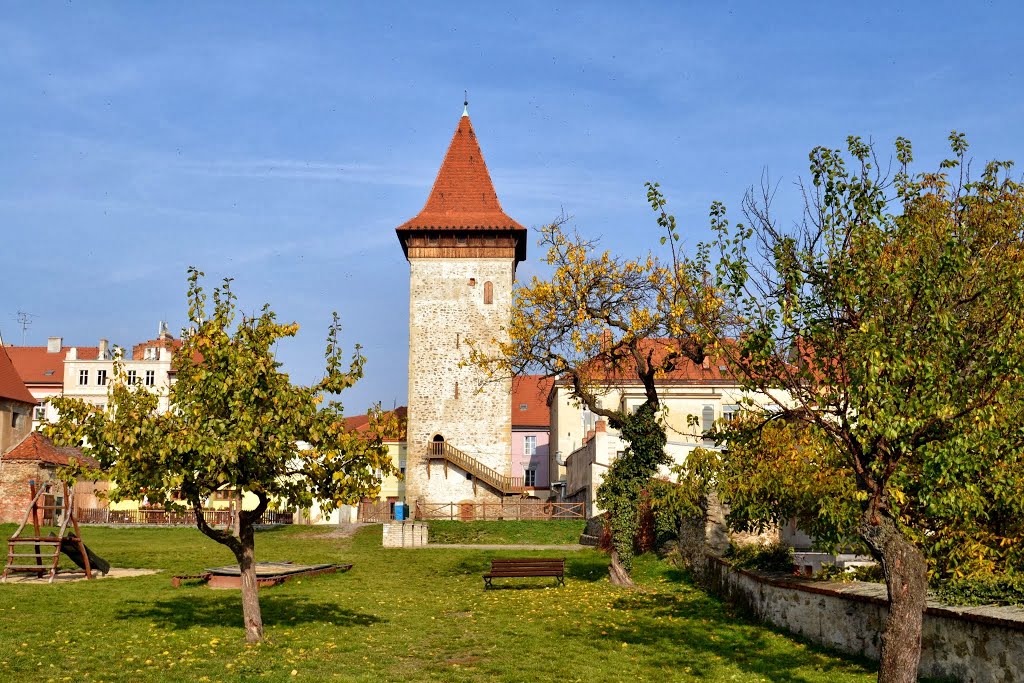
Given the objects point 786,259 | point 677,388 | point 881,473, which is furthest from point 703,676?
point 677,388

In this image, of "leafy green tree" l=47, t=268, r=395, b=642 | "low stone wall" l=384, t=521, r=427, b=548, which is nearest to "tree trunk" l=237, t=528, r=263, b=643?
"leafy green tree" l=47, t=268, r=395, b=642

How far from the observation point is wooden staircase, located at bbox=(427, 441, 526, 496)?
53.4m

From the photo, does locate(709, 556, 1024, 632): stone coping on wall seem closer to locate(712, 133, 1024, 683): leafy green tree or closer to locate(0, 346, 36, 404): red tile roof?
locate(712, 133, 1024, 683): leafy green tree

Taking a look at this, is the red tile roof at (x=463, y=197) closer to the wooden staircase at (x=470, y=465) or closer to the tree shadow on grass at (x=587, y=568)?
the wooden staircase at (x=470, y=465)

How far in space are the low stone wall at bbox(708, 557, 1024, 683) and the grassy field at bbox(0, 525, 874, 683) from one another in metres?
0.45

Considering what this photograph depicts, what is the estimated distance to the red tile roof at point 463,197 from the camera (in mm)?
55969

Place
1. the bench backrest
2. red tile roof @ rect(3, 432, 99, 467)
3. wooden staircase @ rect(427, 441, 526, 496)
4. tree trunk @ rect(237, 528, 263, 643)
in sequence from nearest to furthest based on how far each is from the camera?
tree trunk @ rect(237, 528, 263, 643) → the bench backrest → red tile roof @ rect(3, 432, 99, 467) → wooden staircase @ rect(427, 441, 526, 496)

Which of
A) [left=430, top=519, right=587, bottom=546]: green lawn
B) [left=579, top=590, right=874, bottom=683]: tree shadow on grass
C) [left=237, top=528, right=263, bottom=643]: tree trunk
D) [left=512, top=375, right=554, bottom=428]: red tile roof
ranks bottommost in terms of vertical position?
[left=430, top=519, right=587, bottom=546]: green lawn

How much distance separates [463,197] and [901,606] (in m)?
49.7

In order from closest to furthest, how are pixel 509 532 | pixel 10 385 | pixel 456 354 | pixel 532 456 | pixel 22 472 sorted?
pixel 509 532 < pixel 22 472 < pixel 10 385 < pixel 456 354 < pixel 532 456

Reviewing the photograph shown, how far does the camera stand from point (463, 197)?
58.8m

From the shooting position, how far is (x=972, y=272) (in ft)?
40.3

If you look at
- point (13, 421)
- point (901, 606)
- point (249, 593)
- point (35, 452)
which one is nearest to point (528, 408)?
point (13, 421)

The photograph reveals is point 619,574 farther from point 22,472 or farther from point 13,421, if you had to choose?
point 13,421
